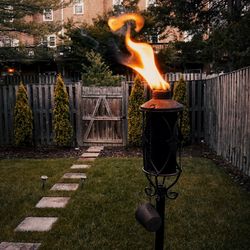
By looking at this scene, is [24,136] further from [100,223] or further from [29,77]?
[29,77]

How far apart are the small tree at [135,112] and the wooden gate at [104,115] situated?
0.41m

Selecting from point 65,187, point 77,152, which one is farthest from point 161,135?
point 77,152

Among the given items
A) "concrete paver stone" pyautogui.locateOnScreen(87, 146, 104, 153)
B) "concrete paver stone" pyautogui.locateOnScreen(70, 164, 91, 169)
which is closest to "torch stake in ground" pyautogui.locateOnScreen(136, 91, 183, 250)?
"concrete paver stone" pyautogui.locateOnScreen(70, 164, 91, 169)

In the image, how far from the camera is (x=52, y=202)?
541 cm

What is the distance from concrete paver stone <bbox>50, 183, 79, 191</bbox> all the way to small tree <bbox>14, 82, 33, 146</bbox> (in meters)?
4.18

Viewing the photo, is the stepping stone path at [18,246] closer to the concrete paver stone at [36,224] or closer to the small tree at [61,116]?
the concrete paver stone at [36,224]

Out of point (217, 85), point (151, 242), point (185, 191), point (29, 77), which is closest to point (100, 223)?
point (151, 242)

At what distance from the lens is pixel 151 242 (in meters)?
3.98

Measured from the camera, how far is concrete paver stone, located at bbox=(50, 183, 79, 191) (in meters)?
6.11

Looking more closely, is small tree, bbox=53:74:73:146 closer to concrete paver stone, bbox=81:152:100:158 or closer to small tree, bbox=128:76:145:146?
concrete paver stone, bbox=81:152:100:158

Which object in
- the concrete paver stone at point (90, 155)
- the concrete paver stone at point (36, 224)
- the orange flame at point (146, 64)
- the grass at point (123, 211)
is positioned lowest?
the concrete paver stone at point (90, 155)

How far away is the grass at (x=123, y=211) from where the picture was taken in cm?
398

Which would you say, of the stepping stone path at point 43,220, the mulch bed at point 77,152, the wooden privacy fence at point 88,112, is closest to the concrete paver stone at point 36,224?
the stepping stone path at point 43,220

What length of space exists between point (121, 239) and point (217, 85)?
559cm
